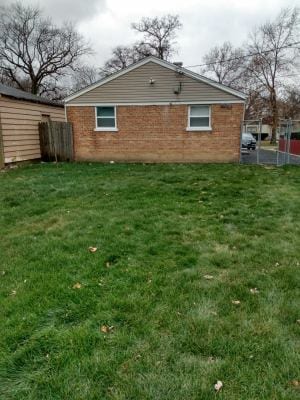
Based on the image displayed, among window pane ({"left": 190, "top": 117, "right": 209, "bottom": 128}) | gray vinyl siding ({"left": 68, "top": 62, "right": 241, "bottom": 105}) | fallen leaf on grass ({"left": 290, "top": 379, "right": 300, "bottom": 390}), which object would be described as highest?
gray vinyl siding ({"left": 68, "top": 62, "right": 241, "bottom": 105})

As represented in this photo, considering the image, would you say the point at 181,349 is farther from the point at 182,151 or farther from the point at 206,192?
the point at 182,151

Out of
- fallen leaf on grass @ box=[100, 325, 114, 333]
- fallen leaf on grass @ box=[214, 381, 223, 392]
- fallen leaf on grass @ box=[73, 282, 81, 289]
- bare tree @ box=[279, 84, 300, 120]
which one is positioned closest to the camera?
fallen leaf on grass @ box=[214, 381, 223, 392]

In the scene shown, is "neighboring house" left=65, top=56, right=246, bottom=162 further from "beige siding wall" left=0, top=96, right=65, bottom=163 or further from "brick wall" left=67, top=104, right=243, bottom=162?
"beige siding wall" left=0, top=96, right=65, bottom=163

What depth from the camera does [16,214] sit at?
628cm

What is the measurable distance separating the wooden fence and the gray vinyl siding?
5.03 feet

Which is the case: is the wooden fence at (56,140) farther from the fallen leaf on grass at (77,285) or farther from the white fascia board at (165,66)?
the fallen leaf on grass at (77,285)

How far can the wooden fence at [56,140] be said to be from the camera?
14445 millimetres

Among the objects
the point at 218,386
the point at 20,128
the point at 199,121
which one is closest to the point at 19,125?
the point at 20,128

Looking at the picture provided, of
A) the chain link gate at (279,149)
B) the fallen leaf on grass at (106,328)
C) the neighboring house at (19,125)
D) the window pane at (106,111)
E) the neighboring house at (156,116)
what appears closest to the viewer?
the fallen leaf on grass at (106,328)

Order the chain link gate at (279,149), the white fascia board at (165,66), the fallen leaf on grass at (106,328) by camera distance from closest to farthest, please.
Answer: the fallen leaf on grass at (106,328) < the white fascia board at (165,66) < the chain link gate at (279,149)

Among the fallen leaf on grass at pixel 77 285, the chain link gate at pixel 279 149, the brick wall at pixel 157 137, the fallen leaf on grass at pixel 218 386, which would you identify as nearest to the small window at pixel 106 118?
the brick wall at pixel 157 137

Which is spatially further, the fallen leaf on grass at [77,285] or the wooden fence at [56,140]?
the wooden fence at [56,140]

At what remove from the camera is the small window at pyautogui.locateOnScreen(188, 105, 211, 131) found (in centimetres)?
1378

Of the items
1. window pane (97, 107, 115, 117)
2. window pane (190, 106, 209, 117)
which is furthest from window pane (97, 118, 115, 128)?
window pane (190, 106, 209, 117)
